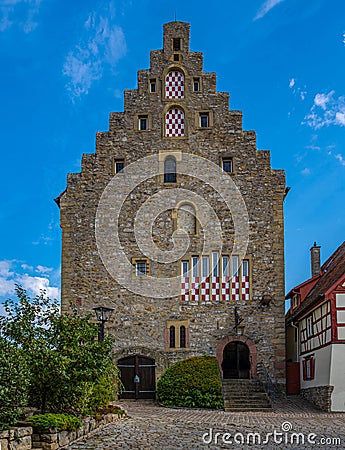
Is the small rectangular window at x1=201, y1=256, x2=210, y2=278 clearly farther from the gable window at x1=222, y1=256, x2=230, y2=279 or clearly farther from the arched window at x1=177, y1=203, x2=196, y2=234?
the arched window at x1=177, y1=203, x2=196, y2=234

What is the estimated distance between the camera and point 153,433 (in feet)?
49.4

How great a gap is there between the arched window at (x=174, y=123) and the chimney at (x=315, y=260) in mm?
10253

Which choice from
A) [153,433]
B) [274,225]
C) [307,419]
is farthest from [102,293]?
[153,433]

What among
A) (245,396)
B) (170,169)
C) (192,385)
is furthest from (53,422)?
(170,169)

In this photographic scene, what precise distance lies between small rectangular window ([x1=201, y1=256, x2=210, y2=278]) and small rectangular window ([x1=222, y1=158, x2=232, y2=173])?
4.02m

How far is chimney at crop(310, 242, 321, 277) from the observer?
113 ft

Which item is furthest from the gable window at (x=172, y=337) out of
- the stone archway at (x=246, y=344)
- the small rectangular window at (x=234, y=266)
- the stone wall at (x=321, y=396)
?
the stone wall at (x=321, y=396)

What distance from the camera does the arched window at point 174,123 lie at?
29.9 m

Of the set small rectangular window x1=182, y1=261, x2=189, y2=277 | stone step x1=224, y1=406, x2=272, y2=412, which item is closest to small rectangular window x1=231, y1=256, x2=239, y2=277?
small rectangular window x1=182, y1=261, x2=189, y2=277

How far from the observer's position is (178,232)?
29.0 meters

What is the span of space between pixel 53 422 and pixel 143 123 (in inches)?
759

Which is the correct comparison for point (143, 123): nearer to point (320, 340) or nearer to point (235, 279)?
point (235, 279)

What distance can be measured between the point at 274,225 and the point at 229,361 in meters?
6.13

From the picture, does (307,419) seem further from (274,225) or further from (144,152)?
(144,152)
